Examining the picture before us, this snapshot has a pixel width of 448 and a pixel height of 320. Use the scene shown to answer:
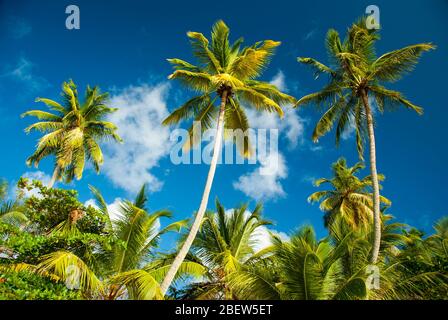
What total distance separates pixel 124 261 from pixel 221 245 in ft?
13.9

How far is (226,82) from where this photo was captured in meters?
15.0

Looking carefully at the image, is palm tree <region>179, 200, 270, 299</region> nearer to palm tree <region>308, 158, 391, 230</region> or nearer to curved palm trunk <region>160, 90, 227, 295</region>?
curved palm trunk <region>160, 90, 227, 295</region>

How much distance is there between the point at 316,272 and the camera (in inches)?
349

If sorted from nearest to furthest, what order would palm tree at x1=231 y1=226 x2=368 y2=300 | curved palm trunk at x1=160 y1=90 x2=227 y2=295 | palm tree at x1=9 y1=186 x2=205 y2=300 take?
palm tree at x1=231 y1=226 x2=368 y2=300 → palm tree at x1=9 y1=186 x2=205 y2=300 → curved palm trunk at x1=160 y1=90 x2=227 y2=295

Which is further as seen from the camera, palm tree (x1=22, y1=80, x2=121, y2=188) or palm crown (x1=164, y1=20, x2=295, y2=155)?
palm tree (x1=22, y1=80, x2=121, y2=188)

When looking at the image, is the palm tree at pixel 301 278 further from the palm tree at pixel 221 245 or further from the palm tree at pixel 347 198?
the palm tree at pixel 347 198

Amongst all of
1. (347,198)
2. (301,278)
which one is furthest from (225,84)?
(347,198)

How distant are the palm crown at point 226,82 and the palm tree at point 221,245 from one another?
3484mm

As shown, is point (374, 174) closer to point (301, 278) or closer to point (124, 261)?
Answer: point (301, 278)

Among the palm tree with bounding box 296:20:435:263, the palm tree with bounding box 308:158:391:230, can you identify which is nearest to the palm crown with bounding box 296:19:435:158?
the palm tree with bounding box 296:20:435:263

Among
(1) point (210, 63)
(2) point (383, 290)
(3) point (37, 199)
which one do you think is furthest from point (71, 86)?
(2) point (383, 290)

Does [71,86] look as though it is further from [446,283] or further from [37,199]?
[446,283]

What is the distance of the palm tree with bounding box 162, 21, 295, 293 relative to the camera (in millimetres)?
15531
